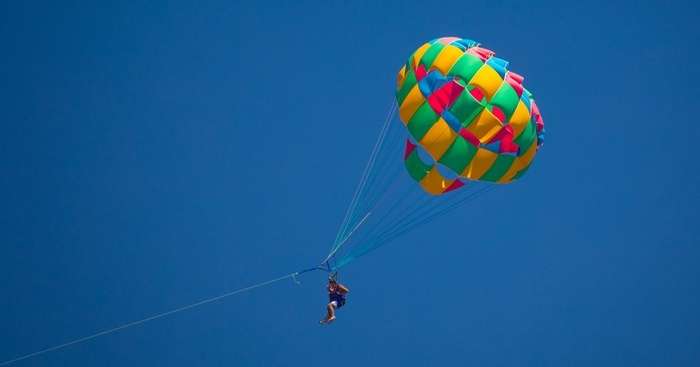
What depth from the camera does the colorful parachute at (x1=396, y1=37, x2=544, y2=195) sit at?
55.1ft

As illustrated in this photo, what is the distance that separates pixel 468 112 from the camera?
55.5 ft

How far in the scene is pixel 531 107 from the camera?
17.3 m

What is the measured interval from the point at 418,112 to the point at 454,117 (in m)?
0.80

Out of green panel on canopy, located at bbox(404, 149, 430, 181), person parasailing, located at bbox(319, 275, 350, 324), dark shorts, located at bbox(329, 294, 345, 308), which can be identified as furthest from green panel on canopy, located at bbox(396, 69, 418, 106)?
dark shorts, located at bbox(329, 294, 345, 308)

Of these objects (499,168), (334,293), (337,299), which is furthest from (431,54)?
(337,299)

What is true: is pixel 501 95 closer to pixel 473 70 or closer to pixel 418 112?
pixel 473 70

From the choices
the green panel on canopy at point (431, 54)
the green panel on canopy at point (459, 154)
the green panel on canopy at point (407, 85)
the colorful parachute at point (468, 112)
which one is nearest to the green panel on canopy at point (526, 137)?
the colorful parachute at point (468, 112)

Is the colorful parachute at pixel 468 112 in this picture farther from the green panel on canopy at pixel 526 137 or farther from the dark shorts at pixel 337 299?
the dark shorts at pixel 337 299

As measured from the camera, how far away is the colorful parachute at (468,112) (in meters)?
16.8

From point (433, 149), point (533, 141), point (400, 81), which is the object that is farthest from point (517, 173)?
point (400, 81)

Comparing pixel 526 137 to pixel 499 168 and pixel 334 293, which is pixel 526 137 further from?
pixel 334 293

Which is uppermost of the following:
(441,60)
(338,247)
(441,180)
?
(441,60)

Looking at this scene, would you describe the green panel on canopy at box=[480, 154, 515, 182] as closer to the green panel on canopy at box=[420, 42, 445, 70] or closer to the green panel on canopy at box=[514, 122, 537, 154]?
the green panel on canopy at box=[514, 122, 537, 154]

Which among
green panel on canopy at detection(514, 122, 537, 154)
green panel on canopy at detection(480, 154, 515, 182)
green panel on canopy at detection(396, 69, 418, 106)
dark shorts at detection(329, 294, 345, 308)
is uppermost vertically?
green panel on canopy at detection(396, 69, 418, 106)
